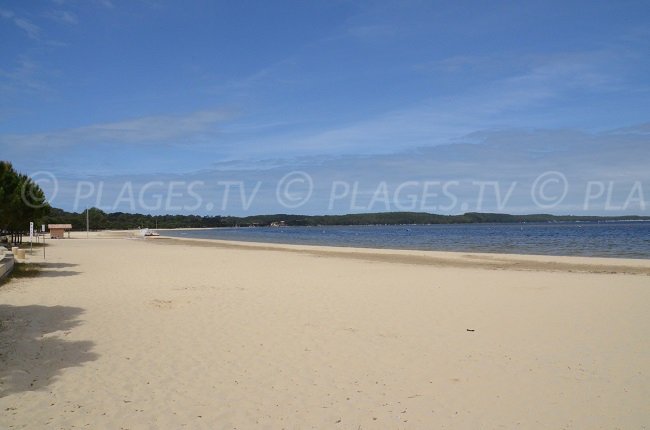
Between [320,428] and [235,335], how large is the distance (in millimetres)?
3910

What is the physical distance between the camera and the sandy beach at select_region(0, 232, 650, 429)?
501 centimetres

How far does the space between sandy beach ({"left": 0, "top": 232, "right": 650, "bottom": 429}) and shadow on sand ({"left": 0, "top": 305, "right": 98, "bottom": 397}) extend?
3 cm

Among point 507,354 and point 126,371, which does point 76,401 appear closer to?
point 126,371


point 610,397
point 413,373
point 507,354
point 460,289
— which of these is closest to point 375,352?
point 413,373

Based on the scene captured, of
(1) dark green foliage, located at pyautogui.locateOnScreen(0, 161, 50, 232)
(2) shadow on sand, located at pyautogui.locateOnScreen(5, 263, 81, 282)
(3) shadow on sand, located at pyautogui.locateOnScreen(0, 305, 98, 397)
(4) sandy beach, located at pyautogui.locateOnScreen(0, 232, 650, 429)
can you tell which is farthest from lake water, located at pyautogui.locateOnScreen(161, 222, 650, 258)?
(3) shadow on sand, located at pyautogui.locateOnScreen(0, 305, 98, 397)

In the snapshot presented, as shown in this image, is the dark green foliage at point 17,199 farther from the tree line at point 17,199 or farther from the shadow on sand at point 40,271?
the shadow on sand at point 40,271

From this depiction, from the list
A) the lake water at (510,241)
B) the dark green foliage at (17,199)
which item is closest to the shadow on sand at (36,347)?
the dark green foliage at (17,199)

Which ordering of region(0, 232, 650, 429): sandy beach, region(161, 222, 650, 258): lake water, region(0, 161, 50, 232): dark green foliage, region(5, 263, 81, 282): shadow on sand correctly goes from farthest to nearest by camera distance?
region(161, 222, 650, 258): lake water, region(0, 161, 50, 232): dark green foliage, region(5, 263, 81, 282): shadow on sand, region(0, 232, 650, 429): sandy beach

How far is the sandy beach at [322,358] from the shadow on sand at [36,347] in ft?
0.11

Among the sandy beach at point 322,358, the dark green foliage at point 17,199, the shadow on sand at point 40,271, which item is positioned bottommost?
the sandy beach at point 322,358

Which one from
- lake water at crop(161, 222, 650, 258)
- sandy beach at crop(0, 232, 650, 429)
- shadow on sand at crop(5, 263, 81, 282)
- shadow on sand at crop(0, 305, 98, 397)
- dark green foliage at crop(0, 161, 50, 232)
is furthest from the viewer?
lake water at crop(161, 222, 650, 258)

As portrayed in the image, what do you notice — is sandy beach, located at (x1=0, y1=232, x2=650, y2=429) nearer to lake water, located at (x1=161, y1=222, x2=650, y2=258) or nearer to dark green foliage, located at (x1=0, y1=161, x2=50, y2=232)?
dark green foliage, located at (x1=0, y1=161, x2=50, y2=232)

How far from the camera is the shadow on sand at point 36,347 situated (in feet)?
19.3

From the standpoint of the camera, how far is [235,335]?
27.3 ft
